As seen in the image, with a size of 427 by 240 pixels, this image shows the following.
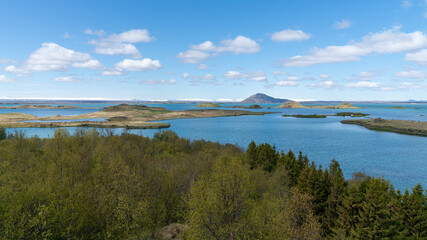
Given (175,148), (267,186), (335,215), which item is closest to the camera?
(335,215)

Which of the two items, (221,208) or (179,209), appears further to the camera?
(179,209)

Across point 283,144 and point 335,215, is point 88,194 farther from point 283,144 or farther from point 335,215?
point 283,144

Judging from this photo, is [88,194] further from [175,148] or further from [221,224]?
[175,148]

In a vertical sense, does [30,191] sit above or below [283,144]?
above

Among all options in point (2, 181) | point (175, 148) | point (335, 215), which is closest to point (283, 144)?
point (175, 148)

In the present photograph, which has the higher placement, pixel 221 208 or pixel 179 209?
pixel 221 208

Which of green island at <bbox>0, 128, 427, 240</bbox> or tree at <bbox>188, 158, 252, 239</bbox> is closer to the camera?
green island at <bbox>0, 128, 427, 240</bbox>

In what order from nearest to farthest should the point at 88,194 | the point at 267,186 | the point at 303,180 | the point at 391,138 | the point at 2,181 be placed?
the point at 2,181, the point at 88,194, the point at 303,180, the point at 267,186, the point at 391,138

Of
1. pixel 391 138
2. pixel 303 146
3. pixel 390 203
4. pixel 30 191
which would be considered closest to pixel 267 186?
pixel 390 203

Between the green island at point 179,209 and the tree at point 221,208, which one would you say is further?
the tree at point 221,208

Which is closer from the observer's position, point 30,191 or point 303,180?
point 30,191

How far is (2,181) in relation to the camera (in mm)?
25734

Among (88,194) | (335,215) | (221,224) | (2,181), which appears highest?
(2,181)

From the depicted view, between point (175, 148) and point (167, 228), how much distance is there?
5465cm
